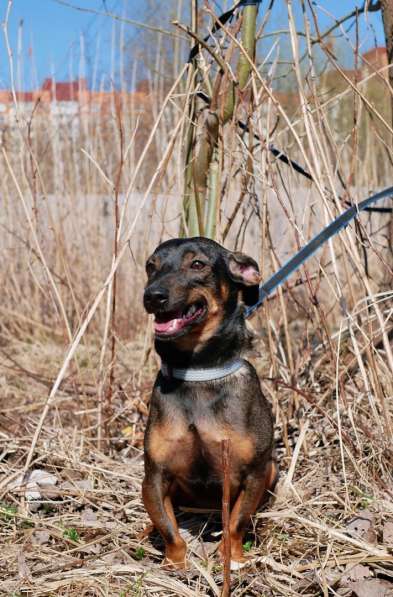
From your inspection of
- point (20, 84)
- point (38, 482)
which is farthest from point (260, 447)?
point (20, 84)

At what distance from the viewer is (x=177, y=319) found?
9.08 ft

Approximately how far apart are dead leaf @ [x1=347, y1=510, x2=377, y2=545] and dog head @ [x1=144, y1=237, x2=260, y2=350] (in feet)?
3.11

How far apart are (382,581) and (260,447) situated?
643 millimetres

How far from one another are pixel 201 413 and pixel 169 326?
40 centimetres

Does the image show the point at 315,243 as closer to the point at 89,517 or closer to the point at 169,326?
the point at 169,326

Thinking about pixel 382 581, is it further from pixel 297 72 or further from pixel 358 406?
pixel 297 72

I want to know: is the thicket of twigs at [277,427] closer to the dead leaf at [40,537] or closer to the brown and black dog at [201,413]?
the dead leaf at [40,537]

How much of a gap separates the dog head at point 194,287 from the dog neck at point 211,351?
2 centimetres

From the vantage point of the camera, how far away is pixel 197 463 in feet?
9.57

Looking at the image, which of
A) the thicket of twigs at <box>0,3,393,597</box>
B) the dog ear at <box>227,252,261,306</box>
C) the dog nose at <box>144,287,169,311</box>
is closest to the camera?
the dog nose at <box>144,287,169,311</box>

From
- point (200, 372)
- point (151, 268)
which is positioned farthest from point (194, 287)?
point (200, 372)

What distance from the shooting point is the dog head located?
2.71 meters

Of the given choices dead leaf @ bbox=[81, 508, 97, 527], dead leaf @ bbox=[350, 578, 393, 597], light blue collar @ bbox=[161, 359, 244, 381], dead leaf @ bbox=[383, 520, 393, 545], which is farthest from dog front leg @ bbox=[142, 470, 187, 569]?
dead leaf @ bbox=[383, 520, 393, 545]

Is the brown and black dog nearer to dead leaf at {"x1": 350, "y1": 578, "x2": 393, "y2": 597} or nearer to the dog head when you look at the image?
the dog head
